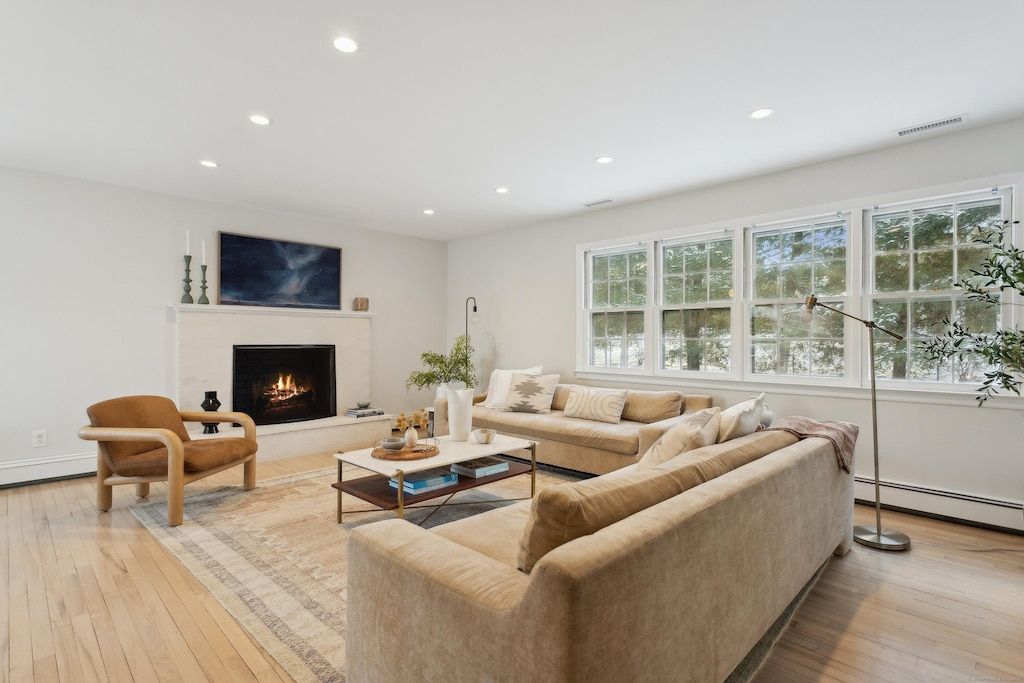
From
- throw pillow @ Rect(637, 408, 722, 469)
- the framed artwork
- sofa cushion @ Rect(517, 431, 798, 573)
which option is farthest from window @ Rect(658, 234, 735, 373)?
the framed artwork

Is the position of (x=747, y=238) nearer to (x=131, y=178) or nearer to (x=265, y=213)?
(x=265, y=213)

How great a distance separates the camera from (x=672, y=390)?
15.4 feet

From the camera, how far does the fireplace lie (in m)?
5.11

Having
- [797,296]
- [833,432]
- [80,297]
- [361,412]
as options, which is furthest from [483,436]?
[80,297]

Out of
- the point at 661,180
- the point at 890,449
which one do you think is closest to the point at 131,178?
the point at 661,180

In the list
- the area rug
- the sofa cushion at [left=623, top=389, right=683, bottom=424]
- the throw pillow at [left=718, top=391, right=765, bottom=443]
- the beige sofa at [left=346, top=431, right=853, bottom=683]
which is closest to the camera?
the beige sofa at [left=346, top=431, right=853, bottom=683]

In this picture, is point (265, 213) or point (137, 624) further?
point (265, 213)

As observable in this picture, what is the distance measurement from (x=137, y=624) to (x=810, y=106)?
422cm

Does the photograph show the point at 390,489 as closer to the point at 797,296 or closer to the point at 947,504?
the point at 797,296

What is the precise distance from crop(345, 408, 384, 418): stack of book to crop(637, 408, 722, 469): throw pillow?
4.08 m

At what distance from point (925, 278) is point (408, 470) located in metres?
3.70

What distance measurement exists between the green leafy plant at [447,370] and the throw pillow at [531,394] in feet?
4.00

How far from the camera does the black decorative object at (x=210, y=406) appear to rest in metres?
4.66

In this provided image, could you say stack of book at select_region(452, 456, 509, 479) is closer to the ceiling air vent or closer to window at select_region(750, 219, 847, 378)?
window at select_region(750, 219, 847, 378)
